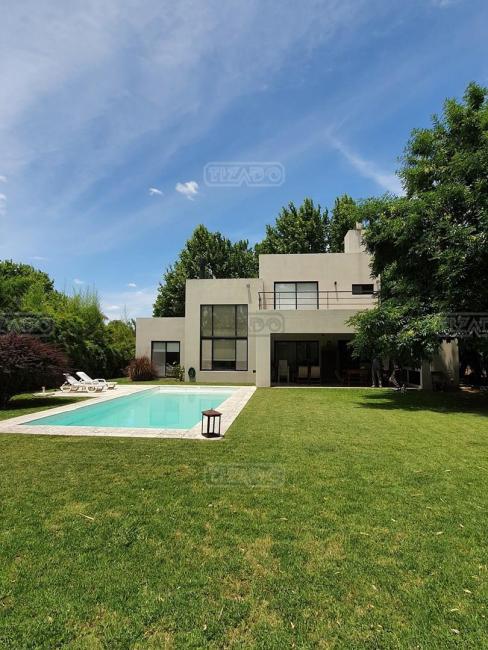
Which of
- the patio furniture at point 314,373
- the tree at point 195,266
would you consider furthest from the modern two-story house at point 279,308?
the tree at point 195,266

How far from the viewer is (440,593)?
2.49 metres

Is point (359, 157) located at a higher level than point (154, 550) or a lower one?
higher

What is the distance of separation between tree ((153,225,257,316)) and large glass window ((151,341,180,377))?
11450 millimetres

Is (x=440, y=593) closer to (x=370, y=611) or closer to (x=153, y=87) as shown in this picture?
(x=370, y=611)

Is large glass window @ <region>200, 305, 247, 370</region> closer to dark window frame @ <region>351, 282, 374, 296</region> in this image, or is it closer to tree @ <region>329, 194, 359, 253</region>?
dark window frame @ <region>351, 282, 374, 296</region>

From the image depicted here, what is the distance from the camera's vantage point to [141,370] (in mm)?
21203

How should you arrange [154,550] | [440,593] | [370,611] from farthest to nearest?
1. [154,550]
2. [440,593]
3. [370,611]

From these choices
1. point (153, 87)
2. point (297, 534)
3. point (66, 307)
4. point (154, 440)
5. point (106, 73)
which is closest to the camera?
point (297, 534)

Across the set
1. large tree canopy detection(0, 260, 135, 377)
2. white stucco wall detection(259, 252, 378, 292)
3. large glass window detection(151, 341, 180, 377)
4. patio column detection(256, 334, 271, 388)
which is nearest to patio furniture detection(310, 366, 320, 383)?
patio column detection(256, 334, 271, 388)

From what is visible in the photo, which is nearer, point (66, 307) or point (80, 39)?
point (80, 39)

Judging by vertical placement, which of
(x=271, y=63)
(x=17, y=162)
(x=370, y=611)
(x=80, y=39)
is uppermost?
(x=271, y=63)

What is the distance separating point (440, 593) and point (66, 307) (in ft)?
77.4

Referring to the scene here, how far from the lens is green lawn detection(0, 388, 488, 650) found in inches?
86.4

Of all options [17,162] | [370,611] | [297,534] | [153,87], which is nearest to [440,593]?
[370,611]
